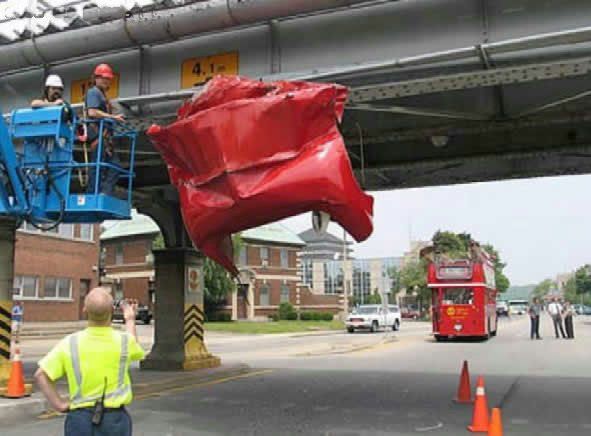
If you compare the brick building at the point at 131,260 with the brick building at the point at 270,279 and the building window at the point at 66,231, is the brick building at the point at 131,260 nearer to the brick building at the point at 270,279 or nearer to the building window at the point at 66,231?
the brick building at the point at 270,279

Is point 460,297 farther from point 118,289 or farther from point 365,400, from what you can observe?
point 118,289

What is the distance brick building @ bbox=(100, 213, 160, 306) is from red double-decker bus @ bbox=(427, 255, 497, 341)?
3315 centimetres

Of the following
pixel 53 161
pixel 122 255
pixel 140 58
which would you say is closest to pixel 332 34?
pixel 140 58

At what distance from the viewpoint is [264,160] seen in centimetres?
638

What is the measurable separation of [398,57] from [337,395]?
6377 mm

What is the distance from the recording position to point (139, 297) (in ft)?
190

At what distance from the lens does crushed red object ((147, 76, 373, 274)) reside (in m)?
6.30

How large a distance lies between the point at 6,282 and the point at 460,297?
19.8 meters

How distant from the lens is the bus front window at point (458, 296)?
27.5 metres

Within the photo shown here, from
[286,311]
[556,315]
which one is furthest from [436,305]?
[286,311]

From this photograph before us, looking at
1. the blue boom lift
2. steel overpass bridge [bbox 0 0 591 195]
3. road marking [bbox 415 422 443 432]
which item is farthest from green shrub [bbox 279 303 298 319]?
the blue boom lift

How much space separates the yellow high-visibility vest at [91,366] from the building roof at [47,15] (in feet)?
21.2

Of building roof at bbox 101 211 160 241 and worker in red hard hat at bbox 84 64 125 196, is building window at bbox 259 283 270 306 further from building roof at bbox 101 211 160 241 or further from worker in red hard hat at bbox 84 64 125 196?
worker in red hard hat at bbox 84 64 125 196

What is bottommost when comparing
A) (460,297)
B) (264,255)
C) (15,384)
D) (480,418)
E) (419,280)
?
(480,418)
